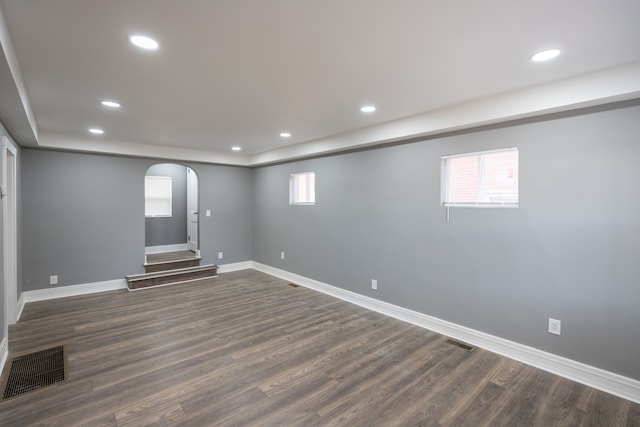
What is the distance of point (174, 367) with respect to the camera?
280 cm

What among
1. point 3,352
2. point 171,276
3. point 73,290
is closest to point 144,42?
point 3,352

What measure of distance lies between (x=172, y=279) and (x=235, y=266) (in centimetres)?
141

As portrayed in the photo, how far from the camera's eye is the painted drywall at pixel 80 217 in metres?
4.66

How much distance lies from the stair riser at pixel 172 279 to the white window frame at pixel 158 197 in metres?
2.81

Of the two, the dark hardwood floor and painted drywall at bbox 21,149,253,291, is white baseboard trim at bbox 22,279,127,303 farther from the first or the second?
→ the dark hardwood floor

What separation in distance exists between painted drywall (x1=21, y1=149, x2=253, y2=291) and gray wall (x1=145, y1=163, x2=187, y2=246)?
8.15 ft

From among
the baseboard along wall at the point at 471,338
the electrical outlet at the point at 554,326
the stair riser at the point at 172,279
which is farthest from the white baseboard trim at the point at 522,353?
the stair riser at the point at 172,279

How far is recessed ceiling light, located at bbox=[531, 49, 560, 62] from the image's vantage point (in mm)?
2047

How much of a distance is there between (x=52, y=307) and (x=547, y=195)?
20.7ft

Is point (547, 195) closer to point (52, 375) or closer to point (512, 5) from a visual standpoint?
point (512, 5)

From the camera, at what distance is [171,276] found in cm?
564

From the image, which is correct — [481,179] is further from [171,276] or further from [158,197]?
[158,197]

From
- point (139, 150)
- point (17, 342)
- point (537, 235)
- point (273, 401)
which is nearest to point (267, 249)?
point (139, 150)

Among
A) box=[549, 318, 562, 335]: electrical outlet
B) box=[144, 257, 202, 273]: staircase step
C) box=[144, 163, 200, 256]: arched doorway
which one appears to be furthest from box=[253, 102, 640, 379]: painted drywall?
box=[144, 163, 200, 256]: arched doorway
